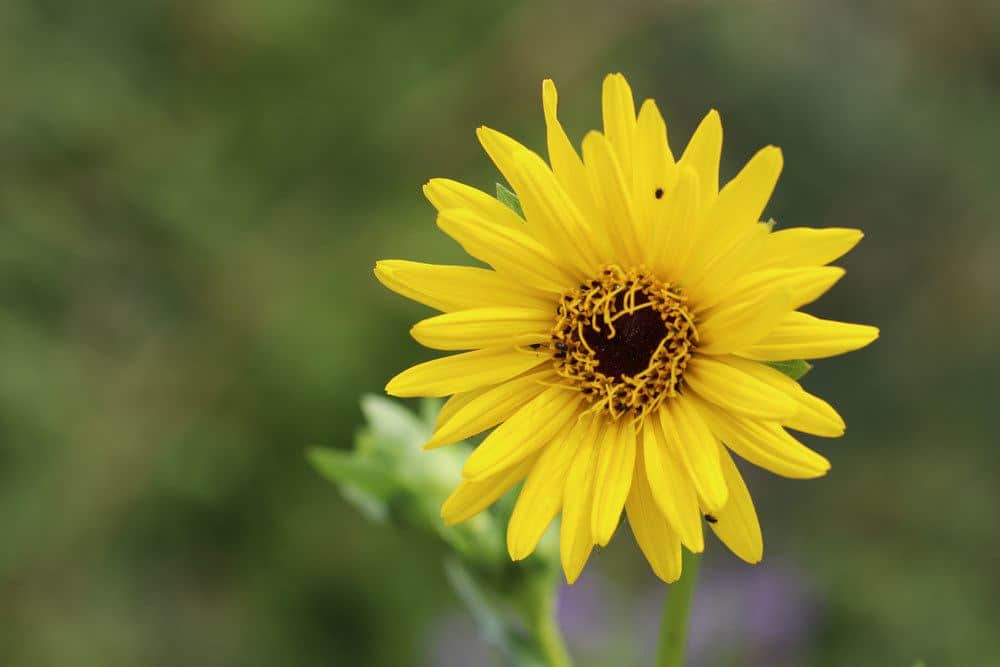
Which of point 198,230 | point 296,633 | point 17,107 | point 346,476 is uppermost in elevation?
point 17,107

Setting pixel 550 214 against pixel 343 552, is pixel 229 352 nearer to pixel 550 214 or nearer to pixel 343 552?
pixel 343 552

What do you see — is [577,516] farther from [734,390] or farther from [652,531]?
[734,390]

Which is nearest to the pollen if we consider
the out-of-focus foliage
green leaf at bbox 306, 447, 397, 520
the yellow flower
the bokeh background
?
the yellow flower

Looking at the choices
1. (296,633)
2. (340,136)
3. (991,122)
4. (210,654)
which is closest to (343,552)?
(296,633)

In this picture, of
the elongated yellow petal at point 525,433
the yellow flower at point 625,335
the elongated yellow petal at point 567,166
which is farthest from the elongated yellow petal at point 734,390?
the elongated yellow petal at point 567,166

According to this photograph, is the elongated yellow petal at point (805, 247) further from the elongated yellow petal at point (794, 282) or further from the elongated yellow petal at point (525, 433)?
the elongated yellow petal at point (525, 433)

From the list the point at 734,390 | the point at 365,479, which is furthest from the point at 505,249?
the point at 365,479
